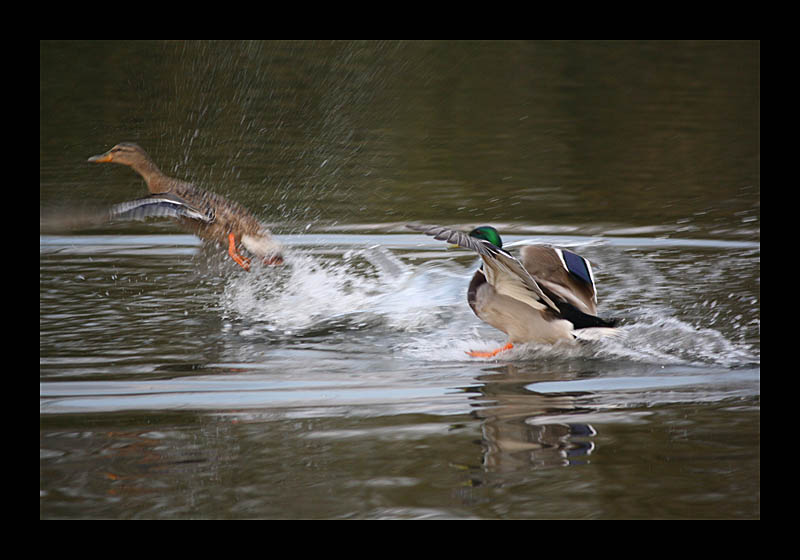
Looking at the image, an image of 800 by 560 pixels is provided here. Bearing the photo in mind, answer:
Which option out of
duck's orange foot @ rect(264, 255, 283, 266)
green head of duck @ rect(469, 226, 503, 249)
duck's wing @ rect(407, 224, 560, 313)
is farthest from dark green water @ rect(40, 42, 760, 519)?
green head of duck @ rect(469, 226, 503, 249)

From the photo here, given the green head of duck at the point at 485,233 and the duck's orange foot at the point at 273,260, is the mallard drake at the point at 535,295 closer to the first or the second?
the green head of duck at the point at 485,233

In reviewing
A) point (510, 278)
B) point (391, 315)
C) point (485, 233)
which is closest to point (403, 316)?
point (391, 315)

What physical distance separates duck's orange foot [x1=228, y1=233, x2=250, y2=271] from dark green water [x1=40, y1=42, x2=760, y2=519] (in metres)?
0.18

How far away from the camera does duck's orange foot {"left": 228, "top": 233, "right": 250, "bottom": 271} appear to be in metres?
6.31

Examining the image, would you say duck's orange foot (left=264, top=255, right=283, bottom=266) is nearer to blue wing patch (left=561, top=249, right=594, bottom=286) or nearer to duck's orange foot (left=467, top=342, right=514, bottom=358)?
duck's orange foot (left=467, top=342, right=514, bottom=358)

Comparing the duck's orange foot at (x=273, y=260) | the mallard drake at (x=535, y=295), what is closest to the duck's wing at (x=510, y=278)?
the mallard drake at (x=535, y=295)

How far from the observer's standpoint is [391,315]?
5715 mm

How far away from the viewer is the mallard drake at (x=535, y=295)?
485 cm

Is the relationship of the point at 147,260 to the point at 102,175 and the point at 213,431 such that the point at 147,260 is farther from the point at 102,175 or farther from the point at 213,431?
the point at 213,431

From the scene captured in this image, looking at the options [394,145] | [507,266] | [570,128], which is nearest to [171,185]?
[507,266]

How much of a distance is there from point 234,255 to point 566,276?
2.07m

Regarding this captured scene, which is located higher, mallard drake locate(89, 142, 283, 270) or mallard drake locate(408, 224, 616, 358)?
mallard drake locate(89, 142, 283, 270)

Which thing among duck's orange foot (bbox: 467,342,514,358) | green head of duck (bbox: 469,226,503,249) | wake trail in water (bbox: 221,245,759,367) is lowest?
duck's orange foot (bbox: 467,342,514,358)

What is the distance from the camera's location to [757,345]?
5051 mm
